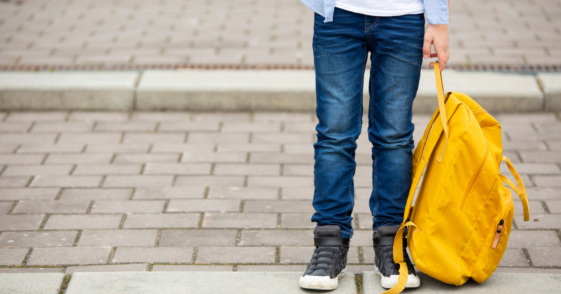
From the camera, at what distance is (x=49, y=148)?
12.6 ft

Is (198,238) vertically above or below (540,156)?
above

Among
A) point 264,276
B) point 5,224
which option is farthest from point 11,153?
point 264,276

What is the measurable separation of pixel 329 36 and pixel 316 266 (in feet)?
2.81

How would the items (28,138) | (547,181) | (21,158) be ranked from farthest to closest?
1. (28,138)
2. (21,158)
3. (547,181)

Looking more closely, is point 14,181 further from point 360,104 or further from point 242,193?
point 360,104

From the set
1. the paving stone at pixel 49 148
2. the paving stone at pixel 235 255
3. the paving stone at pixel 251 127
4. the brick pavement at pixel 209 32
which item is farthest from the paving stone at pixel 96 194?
the brick pavement at pixel 209 32

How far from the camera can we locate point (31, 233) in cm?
283

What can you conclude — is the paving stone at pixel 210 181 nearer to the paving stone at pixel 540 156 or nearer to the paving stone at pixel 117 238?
the paving stone at pixel 117 238

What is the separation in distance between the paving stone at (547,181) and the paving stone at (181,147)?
1911 mm

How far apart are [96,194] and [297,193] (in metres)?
1.06

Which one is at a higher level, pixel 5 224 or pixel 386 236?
pixel 386 236

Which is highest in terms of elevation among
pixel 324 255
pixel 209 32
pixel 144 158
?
pixel 324 255

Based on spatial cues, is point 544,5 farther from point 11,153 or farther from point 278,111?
point 11,153

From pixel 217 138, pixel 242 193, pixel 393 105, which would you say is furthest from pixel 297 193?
pixel 393 105
